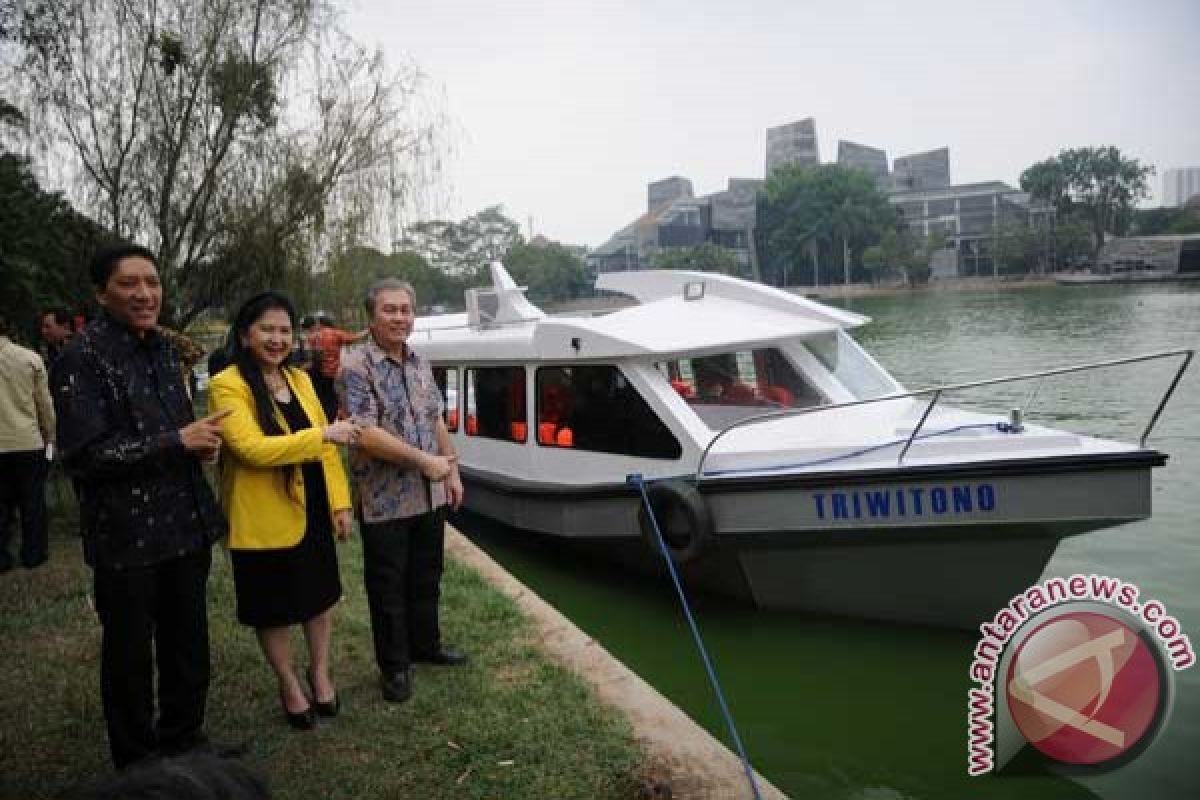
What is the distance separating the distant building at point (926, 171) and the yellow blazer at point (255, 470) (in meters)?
113

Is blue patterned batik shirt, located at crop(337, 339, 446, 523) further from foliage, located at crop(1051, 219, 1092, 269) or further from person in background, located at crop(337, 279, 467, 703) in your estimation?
foliage, located at crop(1051, 219, 1092, 269)

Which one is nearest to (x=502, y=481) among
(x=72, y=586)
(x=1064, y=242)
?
(x=72, y=586)

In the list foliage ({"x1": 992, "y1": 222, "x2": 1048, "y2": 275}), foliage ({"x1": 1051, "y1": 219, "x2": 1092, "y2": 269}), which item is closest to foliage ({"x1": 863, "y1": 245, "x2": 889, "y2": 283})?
foliage ({"x1": 992, "y1": 222, "x2": 1048, "y2": 275})

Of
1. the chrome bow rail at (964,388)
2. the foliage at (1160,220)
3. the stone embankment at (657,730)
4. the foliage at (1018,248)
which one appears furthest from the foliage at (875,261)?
the stone embankment at (657,730)

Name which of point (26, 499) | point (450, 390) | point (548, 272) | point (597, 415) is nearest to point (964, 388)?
point (597, 415)

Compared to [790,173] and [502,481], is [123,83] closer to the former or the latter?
[502,481]

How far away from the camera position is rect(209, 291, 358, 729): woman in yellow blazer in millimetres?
2957

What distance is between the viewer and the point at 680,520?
5176mm

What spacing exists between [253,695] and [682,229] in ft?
287

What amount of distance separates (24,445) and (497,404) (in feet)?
10.8

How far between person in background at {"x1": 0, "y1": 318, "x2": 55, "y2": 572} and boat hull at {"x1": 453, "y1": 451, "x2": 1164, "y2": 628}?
3.74m

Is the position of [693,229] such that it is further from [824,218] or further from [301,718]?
[301,718]

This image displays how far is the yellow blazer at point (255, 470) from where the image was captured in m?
2.90

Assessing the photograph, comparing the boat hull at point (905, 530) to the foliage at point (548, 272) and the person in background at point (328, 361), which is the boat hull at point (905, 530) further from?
the foliage at point (548, 272)
